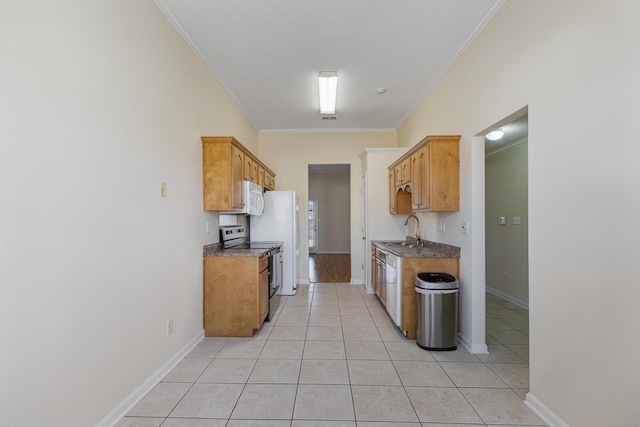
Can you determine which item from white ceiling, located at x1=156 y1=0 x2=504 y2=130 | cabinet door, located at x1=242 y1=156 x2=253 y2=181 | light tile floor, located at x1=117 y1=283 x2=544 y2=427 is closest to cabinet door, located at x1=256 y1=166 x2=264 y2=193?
cabinet door, located at x1=242 y1=156 x2=253 y2=181

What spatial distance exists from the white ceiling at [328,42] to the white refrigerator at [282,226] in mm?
1544

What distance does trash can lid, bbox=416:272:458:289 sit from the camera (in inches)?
109

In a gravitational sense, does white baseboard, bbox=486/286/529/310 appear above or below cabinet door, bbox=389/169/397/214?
below

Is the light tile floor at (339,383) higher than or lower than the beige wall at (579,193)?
lower

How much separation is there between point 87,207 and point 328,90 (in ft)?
9.88

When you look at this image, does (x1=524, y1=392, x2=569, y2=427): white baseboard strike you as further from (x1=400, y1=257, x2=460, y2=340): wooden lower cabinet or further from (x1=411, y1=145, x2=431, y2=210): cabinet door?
(x1=411, y1=145, x2=431, y2=210): cabinet door

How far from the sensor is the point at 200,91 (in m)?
3.11

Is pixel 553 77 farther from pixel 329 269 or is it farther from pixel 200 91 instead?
pixel 329 269

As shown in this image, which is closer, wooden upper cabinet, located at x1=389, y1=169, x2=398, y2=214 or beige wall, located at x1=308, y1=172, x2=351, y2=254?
wooden upper cabinet, located at x1=389, y1=169, x2=398, y2=214

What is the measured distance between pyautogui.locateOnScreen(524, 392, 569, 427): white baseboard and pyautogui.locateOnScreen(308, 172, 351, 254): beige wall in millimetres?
8433

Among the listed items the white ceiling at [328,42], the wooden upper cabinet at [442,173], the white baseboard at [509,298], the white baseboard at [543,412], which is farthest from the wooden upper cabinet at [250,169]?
the white baseboard at [509,298]

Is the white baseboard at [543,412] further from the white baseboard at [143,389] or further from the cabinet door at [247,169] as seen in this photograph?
the cabinet door at [247,169]

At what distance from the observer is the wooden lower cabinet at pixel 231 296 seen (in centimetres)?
313

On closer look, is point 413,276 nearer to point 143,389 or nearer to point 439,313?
point 439,313
